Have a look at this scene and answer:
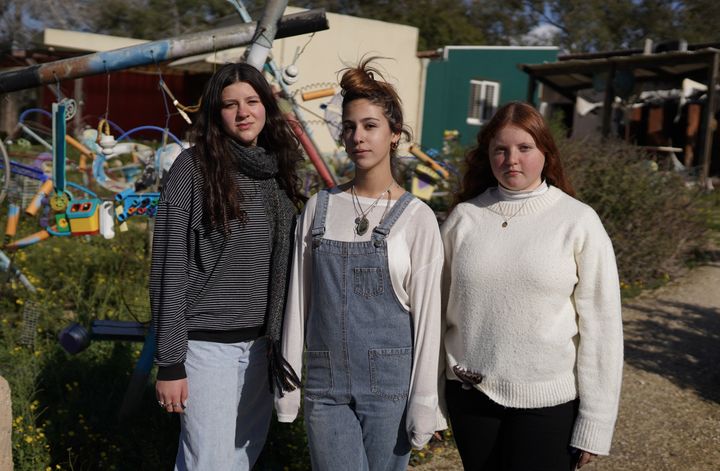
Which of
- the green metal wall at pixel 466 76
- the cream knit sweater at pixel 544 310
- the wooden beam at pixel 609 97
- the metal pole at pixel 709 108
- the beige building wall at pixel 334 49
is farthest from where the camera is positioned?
the green metal wall at pixel 466 76

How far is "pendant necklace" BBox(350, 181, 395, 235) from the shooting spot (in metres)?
2.26

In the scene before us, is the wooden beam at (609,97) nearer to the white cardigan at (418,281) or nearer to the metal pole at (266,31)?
the metal pole at (266,31)

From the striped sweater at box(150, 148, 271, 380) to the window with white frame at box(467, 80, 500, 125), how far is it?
18.5 m

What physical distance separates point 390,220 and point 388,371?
0.44 meters

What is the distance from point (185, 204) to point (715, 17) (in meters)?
42.6

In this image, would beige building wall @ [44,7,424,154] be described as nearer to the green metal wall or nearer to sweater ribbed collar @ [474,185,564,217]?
the green metal wall

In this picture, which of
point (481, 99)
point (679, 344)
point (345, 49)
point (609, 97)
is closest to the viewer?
point (679, 344)

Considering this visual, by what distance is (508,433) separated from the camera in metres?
2.32

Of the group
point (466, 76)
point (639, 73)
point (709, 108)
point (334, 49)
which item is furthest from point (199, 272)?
point (466, 76)

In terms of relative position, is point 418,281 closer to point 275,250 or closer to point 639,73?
point 275,250

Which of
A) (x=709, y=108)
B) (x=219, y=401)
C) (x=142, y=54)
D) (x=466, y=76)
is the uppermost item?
(x=466, y=76)

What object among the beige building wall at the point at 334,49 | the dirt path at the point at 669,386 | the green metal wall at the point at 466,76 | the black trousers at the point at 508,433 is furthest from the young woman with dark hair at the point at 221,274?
the green metal wall at the point at 466,76

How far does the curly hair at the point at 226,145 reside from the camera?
2355 mm

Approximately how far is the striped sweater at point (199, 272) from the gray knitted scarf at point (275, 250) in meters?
0.03
